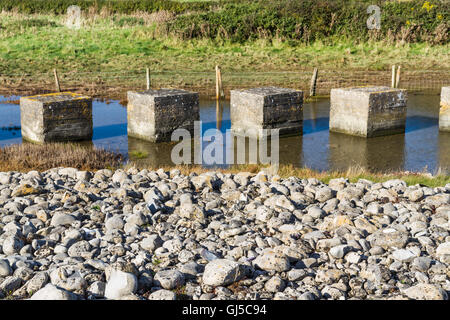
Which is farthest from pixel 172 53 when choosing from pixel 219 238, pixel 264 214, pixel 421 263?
pixel 421 263

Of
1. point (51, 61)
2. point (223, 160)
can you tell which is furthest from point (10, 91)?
point (223, 160)

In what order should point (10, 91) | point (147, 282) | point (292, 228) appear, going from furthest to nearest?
point (10, 91), point (292, 228), point (147, 282)

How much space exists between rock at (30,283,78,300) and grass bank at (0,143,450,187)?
659 centimetres

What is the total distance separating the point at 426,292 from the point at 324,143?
10572 millimetres

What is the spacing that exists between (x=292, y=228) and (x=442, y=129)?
11.1 metres

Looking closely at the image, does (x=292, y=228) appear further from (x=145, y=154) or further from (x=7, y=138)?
(x=7, y=138)

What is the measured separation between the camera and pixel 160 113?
1733cm

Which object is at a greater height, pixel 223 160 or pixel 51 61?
pixel 51 61

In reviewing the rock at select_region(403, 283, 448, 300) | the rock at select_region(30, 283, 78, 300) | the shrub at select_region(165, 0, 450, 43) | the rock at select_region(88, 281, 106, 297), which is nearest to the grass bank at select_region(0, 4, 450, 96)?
the shrub at select_region(165, 0, 450, 43)

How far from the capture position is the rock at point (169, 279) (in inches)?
284

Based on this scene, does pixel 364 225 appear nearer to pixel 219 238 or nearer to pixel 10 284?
pixel 219 238

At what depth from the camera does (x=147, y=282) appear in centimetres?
727

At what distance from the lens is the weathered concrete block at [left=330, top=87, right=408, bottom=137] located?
1769cm
